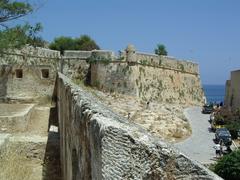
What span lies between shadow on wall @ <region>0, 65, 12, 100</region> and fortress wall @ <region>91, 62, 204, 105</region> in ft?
19.4

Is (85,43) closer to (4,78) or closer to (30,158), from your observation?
(4,78)

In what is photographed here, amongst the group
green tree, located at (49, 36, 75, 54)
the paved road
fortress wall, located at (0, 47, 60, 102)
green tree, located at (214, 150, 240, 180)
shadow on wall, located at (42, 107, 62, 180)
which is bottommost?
the paved road

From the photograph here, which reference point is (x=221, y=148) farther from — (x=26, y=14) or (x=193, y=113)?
(x=193, y=113)

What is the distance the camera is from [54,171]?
29.7 feet

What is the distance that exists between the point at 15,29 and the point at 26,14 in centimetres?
80

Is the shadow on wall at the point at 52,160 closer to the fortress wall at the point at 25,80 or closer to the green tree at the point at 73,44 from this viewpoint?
the fortress wall at the point at 25,80

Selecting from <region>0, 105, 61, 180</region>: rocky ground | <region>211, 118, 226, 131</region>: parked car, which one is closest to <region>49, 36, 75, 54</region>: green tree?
<region>211, 118, 226, 131</region>: parked car

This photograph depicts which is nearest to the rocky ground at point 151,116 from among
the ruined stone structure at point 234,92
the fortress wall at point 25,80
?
the fortress wall at point 25,80

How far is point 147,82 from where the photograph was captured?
31.3m

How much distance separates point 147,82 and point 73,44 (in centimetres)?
1604

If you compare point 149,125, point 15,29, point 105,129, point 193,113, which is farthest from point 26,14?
point 193,113

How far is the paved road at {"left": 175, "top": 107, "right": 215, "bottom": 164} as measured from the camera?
19.9 m

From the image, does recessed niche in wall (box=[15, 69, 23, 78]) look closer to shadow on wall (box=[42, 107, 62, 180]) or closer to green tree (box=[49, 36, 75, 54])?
shadow on wall (box=[42, 107, 62, 180])

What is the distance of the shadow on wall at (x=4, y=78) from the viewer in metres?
23.2
